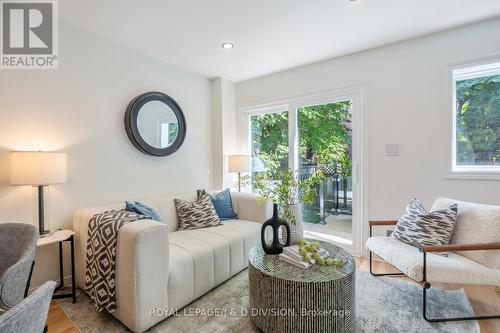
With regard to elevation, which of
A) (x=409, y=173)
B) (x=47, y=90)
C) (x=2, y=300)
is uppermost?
(x=47, y=90)

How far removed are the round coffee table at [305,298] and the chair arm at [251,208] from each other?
4.22 feet

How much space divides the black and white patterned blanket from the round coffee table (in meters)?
1.02

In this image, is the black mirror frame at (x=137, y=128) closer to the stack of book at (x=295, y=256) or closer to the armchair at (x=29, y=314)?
the stack of book at (x=295, y=256)

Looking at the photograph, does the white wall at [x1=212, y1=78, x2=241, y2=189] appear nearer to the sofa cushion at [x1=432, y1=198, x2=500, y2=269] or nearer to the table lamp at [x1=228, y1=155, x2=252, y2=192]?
the table lamp at [x1=228, y1=155, x2=252, y2=192]

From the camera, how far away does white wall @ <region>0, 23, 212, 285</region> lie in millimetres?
2090

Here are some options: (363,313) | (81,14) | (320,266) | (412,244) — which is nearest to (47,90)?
(81,14)

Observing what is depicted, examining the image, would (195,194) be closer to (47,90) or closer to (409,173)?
(47,90)

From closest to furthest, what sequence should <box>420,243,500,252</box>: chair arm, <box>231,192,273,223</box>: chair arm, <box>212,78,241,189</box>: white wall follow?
1. <box>420,243,500,252</box>: chair arm
2. <box>231,192,273,223</box>: chair arm
3. <box>212,78,241,189</box>: white wall

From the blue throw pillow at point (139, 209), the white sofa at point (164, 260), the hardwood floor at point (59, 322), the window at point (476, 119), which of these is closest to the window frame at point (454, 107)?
the window at point (476, 119)

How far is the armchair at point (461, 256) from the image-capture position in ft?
5.67

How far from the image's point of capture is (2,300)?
116 centimetres

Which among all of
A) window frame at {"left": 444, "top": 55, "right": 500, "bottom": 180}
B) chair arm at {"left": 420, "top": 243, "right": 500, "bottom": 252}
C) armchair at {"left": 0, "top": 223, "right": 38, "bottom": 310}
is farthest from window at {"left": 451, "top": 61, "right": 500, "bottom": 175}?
armchair at {"left": 0, "top": 223, "right": 38, "bottom": 310}

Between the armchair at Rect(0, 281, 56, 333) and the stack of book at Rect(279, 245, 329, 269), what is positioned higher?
the armchair at Rect(0, 281, 56, 333)

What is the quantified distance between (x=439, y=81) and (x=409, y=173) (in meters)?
0.97
